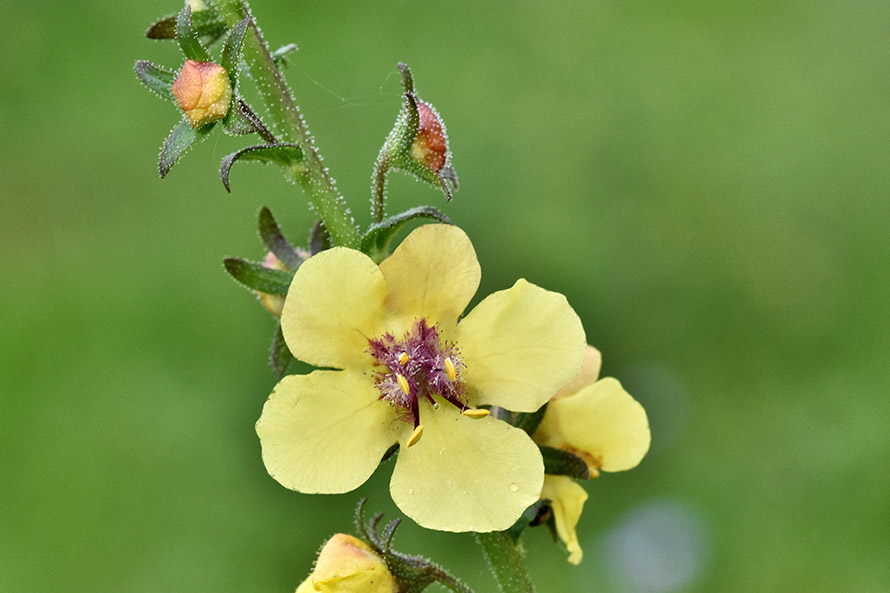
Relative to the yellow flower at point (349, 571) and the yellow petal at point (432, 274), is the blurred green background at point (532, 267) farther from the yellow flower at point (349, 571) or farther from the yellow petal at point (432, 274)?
the yellow petal at point (432, 274)

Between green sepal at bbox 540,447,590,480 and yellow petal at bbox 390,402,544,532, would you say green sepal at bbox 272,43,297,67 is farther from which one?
green sepal at bbox 540,447,590,480

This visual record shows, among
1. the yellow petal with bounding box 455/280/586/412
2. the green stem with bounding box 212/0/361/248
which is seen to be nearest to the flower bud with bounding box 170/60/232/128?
the green stem with bounding box 212/0/361/248

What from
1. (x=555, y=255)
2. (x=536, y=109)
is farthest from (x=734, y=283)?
(x=536, y=109)

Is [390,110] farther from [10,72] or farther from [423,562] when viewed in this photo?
[423,562]

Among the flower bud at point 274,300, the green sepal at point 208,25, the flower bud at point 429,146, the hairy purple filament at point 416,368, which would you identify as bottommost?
the hairy purple filament at point 416,368

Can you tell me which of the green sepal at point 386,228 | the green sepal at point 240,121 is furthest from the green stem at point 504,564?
the green sepal at point 240,121

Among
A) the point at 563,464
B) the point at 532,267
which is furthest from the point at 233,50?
the point at 532,267
